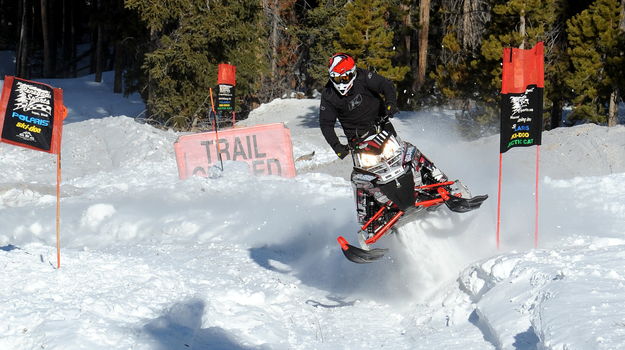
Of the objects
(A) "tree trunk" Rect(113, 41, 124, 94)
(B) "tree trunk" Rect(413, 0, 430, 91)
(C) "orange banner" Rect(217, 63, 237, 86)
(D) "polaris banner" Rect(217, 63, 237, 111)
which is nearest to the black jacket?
(D) "polaris banner" Rect(217, 63, 237, 111)

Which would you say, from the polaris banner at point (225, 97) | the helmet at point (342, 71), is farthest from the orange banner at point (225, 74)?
the helmet at point (342, 71)

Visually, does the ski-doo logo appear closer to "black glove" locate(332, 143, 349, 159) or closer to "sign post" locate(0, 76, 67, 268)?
"black glove" locate(332, 143, 349, 159)

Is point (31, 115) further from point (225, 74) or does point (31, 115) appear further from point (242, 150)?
point (225, 74)

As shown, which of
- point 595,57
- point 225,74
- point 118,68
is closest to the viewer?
point 225,74

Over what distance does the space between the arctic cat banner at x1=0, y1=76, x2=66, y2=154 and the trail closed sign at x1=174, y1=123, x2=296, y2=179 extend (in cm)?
823

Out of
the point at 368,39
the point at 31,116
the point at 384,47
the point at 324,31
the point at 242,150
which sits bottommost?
the point at 242,150

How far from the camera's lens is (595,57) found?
2306 centimetres

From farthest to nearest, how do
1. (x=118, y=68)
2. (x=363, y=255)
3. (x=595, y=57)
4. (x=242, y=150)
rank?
(x=118, y=68) < (x=595, y=57) < (x=242, y=150) < (x=363, y=255)

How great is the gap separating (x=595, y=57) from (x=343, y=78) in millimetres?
17693

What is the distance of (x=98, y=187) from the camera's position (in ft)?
53.2

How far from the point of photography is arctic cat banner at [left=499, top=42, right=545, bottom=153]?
8.75 metres

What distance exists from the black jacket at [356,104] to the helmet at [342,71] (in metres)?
0.19

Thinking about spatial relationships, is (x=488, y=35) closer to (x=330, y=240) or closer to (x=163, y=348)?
(x=330, y=240)

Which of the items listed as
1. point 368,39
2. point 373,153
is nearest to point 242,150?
point 373,153
